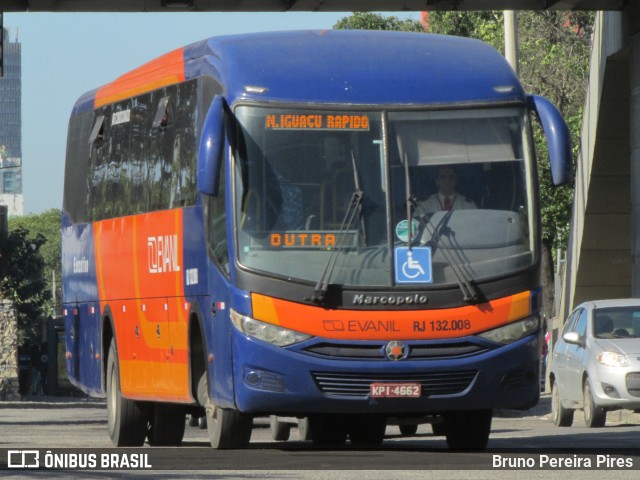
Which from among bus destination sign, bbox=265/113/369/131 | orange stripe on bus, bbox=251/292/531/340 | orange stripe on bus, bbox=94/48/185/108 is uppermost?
orange stripe on bus, bbox=94/48/185/108

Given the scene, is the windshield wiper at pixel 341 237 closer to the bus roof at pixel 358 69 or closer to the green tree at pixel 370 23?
the bus roof at pixel 358 69

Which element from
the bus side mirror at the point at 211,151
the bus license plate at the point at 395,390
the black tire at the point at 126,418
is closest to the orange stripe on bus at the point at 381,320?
the bus license plate at the point at 395,390

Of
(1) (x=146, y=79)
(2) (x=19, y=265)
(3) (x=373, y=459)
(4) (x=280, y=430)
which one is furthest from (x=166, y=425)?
(2) (x=19, y=265)

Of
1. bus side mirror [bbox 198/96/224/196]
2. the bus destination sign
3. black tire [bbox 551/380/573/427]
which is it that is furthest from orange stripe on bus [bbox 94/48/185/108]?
black tire [bbox 551/380/573/427]

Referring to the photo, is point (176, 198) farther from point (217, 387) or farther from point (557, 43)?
point (557, 43)

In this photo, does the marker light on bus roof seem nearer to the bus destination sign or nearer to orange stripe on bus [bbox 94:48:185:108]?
the bus destination sign

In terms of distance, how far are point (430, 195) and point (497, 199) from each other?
1.80 ft

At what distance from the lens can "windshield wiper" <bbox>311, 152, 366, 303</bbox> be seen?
14281mm

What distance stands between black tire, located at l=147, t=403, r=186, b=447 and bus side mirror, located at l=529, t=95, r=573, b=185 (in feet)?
20.3

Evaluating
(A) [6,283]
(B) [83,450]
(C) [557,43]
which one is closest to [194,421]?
(B) [83,450]

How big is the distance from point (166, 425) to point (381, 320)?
5.80m

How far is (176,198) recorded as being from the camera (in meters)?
16.8

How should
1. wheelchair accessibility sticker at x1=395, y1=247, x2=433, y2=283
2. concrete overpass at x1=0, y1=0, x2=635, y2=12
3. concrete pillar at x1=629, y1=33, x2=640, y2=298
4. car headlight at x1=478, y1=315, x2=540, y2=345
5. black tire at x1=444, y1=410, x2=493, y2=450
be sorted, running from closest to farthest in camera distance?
wheelchair accessibility sticker at x1=395, y1=247, x2=433, y2=283 < car headlight at x1=478, y1=315, x2=540, y2=345 < black tire at x1=444, y1=410, x2=493, y2=450 < concrete overpass at x1=0, y1=0, x2=635, y2=12 < concrete pillar at x1=629, y1=33, x2=640, y2=298

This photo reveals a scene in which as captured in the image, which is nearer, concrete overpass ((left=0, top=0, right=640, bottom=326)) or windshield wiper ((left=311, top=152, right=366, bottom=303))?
windshield wiper ((left=311, top=152, right=366, bottom=303))
